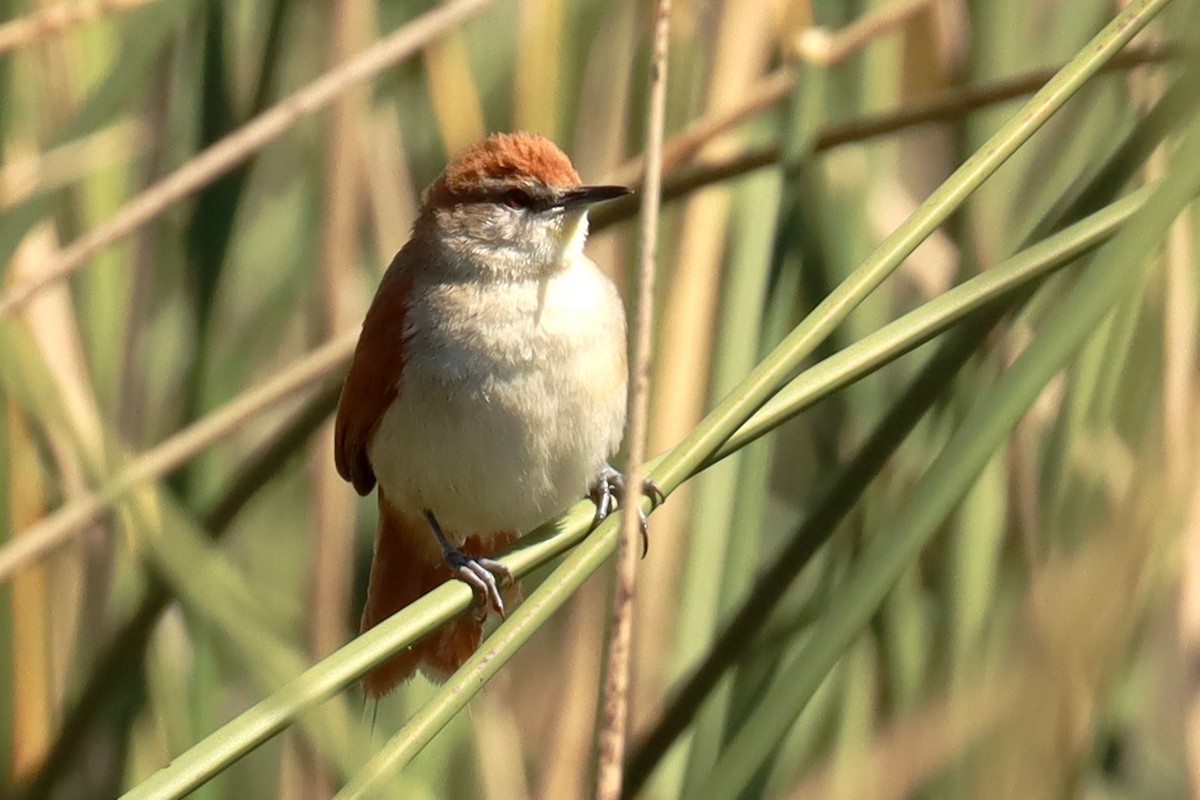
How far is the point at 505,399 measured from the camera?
188 centimetres

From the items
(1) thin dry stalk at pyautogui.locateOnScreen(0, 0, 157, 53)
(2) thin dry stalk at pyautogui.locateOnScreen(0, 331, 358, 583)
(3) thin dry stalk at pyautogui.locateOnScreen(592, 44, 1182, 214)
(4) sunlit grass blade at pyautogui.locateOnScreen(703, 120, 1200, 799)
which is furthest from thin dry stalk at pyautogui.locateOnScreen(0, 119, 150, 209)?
(4) sunlit grass blade at pyautogui.locateOnScreen(703, 120, 1200, 799)

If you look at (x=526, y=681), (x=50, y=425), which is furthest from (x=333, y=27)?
(x=526, y=681)

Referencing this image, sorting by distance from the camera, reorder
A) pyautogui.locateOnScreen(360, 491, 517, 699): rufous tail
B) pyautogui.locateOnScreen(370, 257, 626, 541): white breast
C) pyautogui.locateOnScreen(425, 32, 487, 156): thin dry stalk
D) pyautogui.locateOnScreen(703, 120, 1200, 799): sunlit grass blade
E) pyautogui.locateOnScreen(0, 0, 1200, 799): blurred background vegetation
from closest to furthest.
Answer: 1. pyautogui.locateOnScreen(703, 120, 1200, 799): sunlit grass blade
2. pyautogui.locateOnScreen(0, 0, 1200, 799): blurred background vegetation
3. pyautogui.locateOnScreen(370, 257, 626, 541): white breast
4. pyautogui.locateOnScreen(360, 491, 517, 699): rufous tail
5. pyautogui.locateOnScreen(425, 32, 487, 156): thin dry stalk

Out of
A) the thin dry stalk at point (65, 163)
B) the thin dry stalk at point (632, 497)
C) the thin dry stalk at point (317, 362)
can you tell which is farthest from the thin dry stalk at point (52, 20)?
the thin dry stalk at point (632, 497)

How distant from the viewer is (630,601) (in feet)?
3.26

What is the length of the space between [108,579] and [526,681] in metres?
0.71

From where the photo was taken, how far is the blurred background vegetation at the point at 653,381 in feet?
5.02

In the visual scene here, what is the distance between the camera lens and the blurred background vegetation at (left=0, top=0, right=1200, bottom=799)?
1.53m

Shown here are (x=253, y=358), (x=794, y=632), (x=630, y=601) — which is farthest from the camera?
(x=253, y=358)

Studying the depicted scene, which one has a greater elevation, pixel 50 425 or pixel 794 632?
pixel 50 425

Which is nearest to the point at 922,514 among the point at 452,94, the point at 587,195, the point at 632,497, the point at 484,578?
the point at 632,497

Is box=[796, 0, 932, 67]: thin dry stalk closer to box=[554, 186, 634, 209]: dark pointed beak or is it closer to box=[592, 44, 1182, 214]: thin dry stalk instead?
box=[592, 44, 1182, 214]: thin dry stalk

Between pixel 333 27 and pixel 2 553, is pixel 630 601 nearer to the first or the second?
pixel 2 553

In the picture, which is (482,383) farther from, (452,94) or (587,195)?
(452,94)
